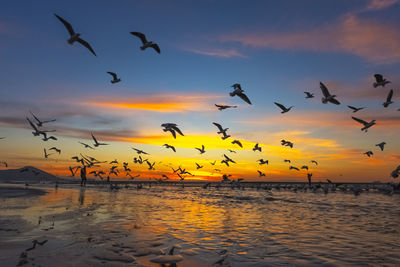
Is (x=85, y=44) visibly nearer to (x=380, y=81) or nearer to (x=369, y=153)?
(x=380, y=81)

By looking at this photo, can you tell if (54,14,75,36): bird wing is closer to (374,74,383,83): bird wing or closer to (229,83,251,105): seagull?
(229,83,251,105): seagull

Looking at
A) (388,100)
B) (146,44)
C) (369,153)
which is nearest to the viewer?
(146,44)

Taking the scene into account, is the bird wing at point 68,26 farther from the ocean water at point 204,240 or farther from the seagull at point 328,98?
the seagull at point 328,98

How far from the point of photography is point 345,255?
10250 mm

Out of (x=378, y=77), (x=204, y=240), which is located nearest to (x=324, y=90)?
(x=378, y=77)

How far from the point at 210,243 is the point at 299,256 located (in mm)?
3466

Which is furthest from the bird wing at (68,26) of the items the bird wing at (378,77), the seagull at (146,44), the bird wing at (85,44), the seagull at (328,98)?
the bird wing at (378,77)

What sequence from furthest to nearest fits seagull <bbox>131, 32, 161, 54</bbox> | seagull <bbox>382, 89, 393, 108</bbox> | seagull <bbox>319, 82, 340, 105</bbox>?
seagull <bbox>382, 89, 393, 108</bbox>
seagull <bbox>319, 82, 340, 105</bbox>
seagull <bbox>131, 32, 161, 54</bbox>

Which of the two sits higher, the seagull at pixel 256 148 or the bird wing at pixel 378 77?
the bird wing at pixel 378 77

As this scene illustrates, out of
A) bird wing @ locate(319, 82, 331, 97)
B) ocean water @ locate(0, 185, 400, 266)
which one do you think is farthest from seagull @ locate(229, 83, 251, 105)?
ocean water @ locate(0, 185, 400, 266)

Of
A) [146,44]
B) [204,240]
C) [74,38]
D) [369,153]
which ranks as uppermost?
[146,44]

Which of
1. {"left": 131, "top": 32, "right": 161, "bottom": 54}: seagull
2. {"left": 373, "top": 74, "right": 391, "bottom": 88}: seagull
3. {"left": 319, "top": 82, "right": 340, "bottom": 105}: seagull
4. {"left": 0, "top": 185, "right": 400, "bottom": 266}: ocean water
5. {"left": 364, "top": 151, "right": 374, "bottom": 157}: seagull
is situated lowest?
{"left": 0, "top": 185, "right": 400, "bottom": 266}: ocean water

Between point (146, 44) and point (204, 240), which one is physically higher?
point (146, 44)

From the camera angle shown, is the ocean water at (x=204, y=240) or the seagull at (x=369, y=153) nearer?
the ocean water at (x=204, y=240)
